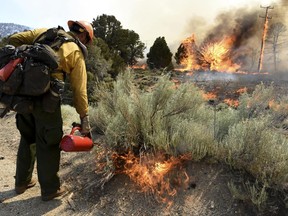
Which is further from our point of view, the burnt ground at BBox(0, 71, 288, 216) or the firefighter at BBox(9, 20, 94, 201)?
the firefighter at BBox(9, 20, 94, 201)

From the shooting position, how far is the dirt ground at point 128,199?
3.92m

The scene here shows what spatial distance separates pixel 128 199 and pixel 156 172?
466mm

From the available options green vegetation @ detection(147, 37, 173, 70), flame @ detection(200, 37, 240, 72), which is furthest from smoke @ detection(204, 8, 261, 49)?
green vegetation @ detection(147, 37, 173, 70)

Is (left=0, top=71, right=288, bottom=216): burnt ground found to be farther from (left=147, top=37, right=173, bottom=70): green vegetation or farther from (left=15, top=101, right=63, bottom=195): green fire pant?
(left=147, top=37, right=173, bottom=70): green vegetation

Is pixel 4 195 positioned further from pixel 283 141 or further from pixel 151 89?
pixel 283 141

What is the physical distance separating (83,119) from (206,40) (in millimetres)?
41442

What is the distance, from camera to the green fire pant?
4180 mm

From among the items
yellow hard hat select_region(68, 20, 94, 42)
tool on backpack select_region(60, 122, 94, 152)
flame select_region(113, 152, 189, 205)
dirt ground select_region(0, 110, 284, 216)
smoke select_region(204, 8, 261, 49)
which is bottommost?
dirt ground select_region(0, 110, 284, 216)

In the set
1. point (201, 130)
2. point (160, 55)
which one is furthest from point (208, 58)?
point (201, 130)

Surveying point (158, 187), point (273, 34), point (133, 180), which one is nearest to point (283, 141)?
point (158, 187)

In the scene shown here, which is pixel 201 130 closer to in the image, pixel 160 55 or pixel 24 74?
pixel 24 74

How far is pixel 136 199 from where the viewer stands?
13.8 feet

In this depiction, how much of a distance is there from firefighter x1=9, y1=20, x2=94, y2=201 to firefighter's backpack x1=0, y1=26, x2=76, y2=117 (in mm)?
217

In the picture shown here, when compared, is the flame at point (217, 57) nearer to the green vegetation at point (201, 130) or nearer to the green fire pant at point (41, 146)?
the green vegetation at point (201, 130)
